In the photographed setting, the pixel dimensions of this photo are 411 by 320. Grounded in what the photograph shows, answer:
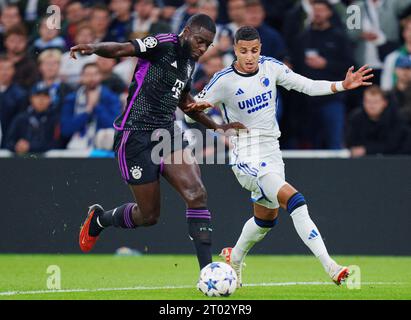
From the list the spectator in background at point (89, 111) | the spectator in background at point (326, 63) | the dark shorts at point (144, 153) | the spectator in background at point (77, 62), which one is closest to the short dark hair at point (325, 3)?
the spectator in background at point (326, 63)

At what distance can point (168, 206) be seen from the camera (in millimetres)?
13484

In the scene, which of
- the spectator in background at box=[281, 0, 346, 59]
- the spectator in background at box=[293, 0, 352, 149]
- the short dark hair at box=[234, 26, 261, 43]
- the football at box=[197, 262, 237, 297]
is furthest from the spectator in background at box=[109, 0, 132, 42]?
the football at box=[197, 262, 237, 297]

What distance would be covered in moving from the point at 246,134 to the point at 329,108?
4022 millimetres

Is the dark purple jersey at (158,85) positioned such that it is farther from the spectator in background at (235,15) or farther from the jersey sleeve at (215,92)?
the spectator in background at (235,15)

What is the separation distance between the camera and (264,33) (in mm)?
13680

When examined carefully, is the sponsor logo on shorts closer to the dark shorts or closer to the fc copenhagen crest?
the dark shorts

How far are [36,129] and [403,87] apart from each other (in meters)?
5.07

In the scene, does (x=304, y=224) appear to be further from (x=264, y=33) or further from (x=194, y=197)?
(x=264, y=33)

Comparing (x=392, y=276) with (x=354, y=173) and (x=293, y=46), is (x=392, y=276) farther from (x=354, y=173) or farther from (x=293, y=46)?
(x=293, y=46)

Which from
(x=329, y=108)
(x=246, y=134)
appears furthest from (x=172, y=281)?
(x=329, y=108)

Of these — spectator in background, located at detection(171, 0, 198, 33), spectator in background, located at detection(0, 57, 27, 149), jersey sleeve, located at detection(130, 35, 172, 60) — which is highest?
spectator in background, located at detection(171, 0, 198, 33)

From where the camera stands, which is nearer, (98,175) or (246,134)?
(246,134)

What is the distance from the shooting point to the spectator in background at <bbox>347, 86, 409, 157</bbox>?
523 inches

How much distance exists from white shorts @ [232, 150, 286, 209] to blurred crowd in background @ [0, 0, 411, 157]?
3.56m
